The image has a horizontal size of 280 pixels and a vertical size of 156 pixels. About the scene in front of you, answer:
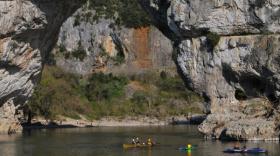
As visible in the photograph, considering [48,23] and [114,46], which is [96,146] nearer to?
[48,23]

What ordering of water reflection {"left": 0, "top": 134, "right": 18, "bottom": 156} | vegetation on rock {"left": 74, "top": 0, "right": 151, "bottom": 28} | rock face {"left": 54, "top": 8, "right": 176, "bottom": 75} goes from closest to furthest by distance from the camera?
water reflection {"left": 0, "top": 134, "right": 18, "bottom": 156} → rock face {"left": 54, "top": 8, "right": 176, "bottom": 75} → vegetation on rock {"left": 74, "top": 0, "right": 151, "bottom": 28}

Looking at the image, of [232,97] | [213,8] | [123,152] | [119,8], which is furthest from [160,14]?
[119,8]

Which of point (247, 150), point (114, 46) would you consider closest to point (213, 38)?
point (247, 150)

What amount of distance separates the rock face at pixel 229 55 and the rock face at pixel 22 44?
10.4 m

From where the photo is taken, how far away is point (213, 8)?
58906 mm

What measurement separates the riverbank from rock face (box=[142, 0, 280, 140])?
3174 cm

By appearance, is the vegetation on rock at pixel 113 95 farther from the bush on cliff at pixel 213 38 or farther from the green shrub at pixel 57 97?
the bush on cliff at pixel 213 38

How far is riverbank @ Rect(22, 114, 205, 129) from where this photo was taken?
90.3 m

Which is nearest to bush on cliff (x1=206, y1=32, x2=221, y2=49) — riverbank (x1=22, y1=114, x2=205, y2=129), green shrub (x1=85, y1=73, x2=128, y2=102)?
riverbank (x1=22, y1=114, x2=205, y2=129)

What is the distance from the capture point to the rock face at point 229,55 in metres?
56.3

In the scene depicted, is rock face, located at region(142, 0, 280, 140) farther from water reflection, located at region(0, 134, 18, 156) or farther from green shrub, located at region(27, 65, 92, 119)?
green shrub, located at region(27, 65, 92, 119)

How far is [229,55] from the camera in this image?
5812 centimetres

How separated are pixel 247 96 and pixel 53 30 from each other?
1929cm

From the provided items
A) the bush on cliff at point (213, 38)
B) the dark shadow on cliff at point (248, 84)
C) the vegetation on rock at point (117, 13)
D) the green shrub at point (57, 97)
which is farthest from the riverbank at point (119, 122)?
the dark shadow on cliff at point (248, 84)
